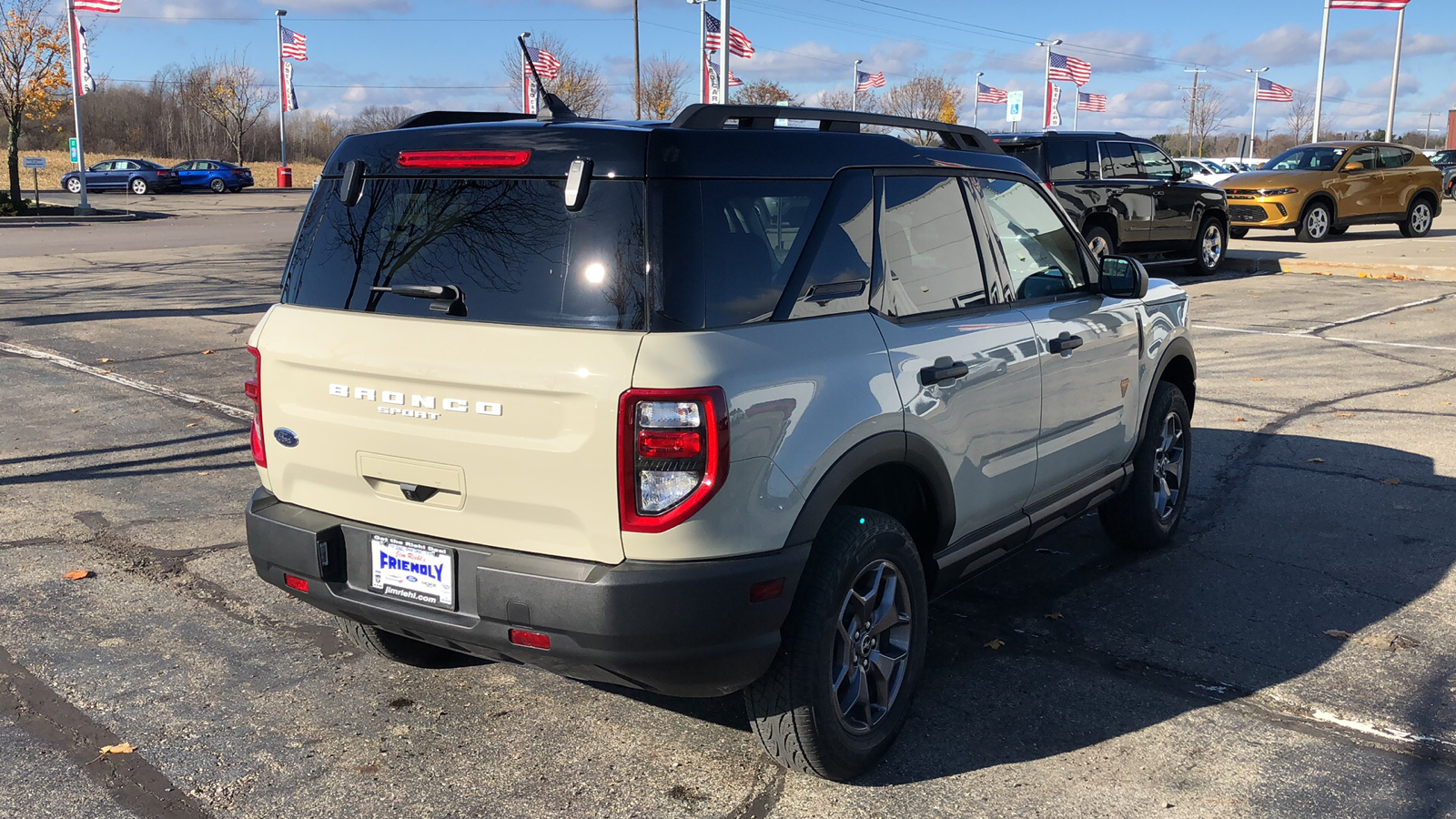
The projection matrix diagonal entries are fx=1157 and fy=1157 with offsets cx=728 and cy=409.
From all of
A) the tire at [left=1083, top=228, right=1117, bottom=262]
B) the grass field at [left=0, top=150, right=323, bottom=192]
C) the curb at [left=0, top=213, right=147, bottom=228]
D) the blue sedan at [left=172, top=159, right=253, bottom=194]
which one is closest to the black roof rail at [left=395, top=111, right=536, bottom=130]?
the tire at [left=1083, top=228, right=1117, bottom=262]

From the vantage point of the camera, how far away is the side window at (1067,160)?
14984mm

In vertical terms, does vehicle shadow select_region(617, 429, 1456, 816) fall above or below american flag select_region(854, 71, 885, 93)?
below

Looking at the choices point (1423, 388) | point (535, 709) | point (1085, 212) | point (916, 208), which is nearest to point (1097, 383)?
point (916, 208)

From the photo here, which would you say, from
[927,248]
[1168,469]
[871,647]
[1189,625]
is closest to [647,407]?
[871,647]

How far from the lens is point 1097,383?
4.73 metres

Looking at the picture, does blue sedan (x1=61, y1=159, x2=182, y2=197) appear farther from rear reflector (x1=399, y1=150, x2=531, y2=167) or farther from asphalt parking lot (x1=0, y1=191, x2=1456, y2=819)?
rear reflector (x1=399, y1=150, x2=531, y2=167)

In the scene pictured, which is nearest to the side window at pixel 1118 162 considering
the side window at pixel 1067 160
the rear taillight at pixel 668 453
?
the side window at pixel 1067 160

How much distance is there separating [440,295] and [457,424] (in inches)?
14.7

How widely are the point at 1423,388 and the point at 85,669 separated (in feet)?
30.9

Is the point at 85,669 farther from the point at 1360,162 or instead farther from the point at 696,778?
the point at 1360,162

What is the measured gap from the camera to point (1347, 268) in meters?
17.3

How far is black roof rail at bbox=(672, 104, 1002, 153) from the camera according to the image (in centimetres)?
321

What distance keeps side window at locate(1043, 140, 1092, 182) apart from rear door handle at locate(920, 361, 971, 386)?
12.0m

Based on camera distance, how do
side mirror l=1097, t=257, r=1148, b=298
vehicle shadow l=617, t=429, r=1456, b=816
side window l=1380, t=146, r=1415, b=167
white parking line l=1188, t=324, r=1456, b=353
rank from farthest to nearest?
side window l=1380, t=146, r=1415, b=167 → white parking line l=1188, t=324, r=1456, b=353 → side mirror l=1097, t=257, r=1148, b=298 → vehicle shadow l=617, t=429, r=1456, b=816
